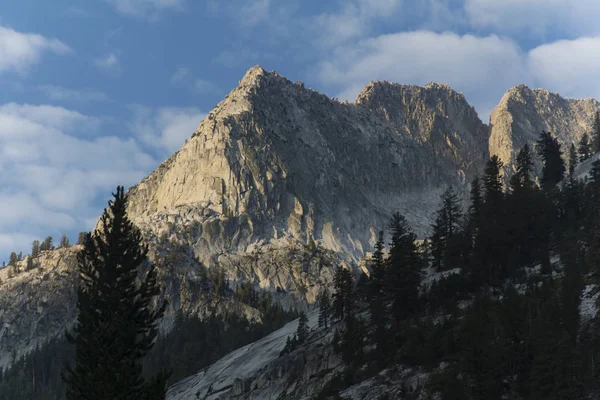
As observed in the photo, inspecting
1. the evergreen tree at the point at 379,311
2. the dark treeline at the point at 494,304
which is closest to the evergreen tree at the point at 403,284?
the dark treeline at the point at 494,304

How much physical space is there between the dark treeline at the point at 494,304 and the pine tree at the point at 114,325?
33548mm

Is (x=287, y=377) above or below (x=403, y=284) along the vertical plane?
below

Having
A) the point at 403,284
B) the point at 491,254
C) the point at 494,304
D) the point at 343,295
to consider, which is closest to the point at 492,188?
the point at 491,254

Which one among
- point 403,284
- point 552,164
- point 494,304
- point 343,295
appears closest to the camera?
point 494,304

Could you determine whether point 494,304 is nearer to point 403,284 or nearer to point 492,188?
point 403,284

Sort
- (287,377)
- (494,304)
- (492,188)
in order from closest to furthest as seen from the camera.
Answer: (494,304) < (287,377) < (492,188)

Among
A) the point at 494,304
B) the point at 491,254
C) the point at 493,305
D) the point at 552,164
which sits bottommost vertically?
the point at 493,305

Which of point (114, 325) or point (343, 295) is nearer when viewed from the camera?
point (114, 325)

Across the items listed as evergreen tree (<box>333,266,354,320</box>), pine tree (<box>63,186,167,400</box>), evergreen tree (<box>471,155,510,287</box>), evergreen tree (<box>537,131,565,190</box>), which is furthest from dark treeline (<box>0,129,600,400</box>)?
pine tree (<box>63,186,167,400</box>)

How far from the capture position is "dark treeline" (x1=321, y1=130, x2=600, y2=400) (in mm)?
59375

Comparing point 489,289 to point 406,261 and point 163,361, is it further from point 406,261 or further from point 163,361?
point 163,361

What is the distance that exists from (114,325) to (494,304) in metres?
49.4

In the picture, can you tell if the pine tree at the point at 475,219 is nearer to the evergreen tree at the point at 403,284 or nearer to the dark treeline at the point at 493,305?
the dark treeline at the point at 493,305

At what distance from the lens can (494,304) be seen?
75.6 m
